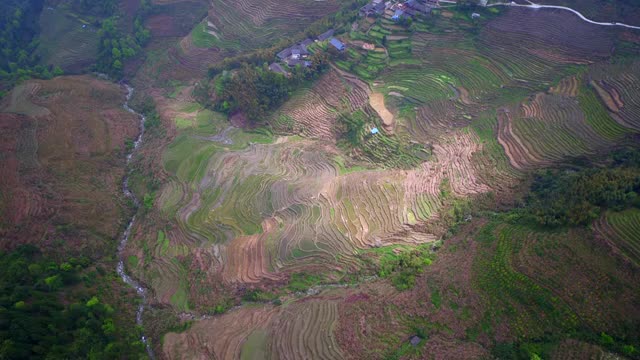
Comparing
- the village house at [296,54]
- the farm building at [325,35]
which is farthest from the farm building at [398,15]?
the village house at [296,54]

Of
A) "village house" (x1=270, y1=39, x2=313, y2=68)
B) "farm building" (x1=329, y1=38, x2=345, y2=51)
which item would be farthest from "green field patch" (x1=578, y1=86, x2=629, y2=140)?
"village house" (x1=270, y1=39, x2=313, y2=68)

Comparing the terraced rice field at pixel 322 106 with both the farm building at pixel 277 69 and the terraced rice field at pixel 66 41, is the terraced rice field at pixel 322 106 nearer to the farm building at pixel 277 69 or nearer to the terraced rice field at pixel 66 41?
the farm building at pixel 277 69

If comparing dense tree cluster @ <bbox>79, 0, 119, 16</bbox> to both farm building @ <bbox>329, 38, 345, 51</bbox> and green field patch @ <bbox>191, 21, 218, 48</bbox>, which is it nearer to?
green field patch @ <bbox>191, 21, 218, 48</bbox>

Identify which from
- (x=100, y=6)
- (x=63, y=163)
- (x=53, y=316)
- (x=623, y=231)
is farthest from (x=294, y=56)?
(x=623, y=231)

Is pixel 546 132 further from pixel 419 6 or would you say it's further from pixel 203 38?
pixel 203 38

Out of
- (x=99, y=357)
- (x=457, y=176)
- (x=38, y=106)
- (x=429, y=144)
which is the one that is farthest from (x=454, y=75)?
(x=38, y=106)

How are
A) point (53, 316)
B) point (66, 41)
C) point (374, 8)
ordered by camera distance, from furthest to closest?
point (66, 41), point (374, 8), point (53, 316)
